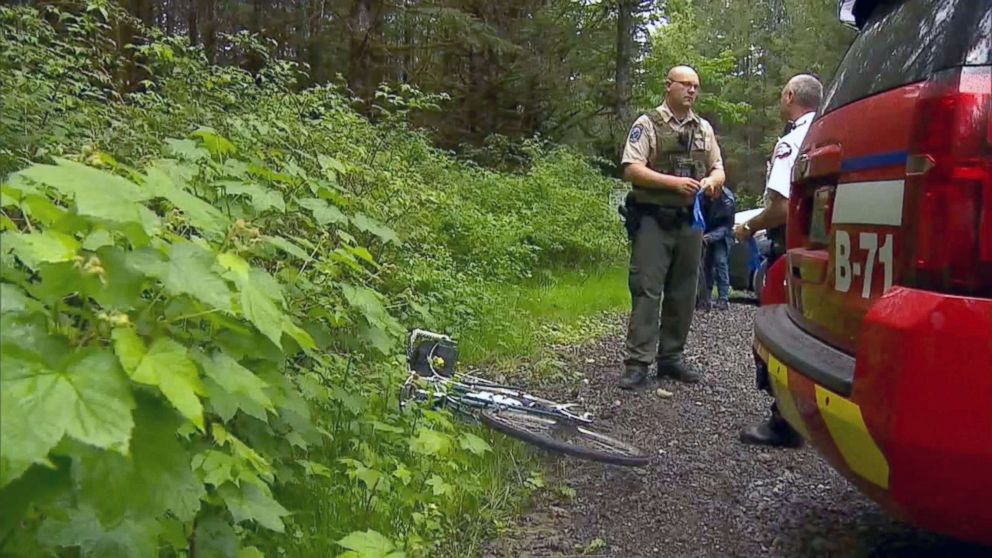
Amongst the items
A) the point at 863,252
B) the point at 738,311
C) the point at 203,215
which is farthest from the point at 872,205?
the point at 738,311

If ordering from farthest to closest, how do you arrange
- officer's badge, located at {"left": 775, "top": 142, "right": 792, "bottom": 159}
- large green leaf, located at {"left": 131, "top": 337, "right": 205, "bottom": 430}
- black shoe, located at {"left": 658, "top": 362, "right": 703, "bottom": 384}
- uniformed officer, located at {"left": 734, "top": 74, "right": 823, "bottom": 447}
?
black shoe, located at {"left": 658, "top": 362, "right": 703, "bottom": 384} → officer's badge, located at {"left": 775, "top": 142, "right": 792, "bottom": 159} → uniformed officer, located at {"left": 734, "top": 74, "right": 823, "bottom": 447} → large green leaf, located at {"left": 131, "top": 337, "right": 205, "bottom": 430}

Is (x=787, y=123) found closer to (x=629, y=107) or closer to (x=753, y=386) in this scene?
(x=753, y=386)

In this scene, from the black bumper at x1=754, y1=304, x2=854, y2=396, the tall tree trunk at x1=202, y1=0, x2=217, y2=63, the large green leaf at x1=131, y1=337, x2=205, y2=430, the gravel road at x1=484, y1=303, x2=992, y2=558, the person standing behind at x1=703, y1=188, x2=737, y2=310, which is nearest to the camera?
the large green leaf at x1=131, y1=337, x2=205, y2=430

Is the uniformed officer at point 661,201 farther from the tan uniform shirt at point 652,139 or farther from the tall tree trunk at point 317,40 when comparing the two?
the tall tree trunk at point 317,40

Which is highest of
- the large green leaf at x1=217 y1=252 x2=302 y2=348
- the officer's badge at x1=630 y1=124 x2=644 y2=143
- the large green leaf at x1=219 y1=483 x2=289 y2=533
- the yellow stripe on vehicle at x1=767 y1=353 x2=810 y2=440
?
the officer's badge at x1=630 y1=124 x2=644 y2=143

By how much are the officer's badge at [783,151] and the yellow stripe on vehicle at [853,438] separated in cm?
222


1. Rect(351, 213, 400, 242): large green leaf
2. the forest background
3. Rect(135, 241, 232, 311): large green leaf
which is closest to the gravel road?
the forest background

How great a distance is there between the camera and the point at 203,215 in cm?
160

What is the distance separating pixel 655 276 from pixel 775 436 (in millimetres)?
1236

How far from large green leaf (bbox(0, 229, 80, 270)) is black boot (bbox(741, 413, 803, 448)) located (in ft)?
11.4

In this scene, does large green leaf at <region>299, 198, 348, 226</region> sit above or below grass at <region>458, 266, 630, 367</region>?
above

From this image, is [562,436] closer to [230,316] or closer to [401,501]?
[401,501]

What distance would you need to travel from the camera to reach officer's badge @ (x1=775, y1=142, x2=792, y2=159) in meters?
4.16

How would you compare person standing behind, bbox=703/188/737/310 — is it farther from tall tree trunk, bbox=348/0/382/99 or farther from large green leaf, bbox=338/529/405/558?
tall tree trunk, bbox=348/0/382/99
